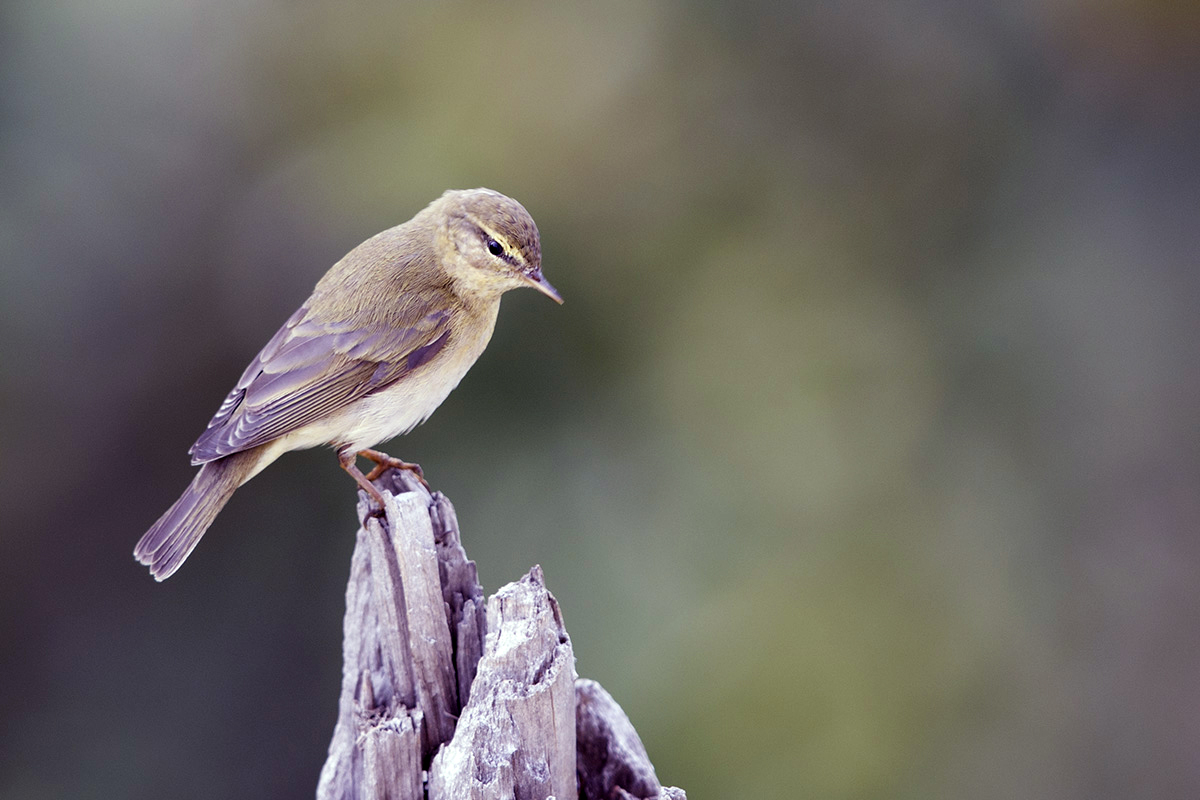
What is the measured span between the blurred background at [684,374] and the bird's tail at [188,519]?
1.43m

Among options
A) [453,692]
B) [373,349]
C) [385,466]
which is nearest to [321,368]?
[373,349]

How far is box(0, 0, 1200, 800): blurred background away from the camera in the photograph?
16.6 ft

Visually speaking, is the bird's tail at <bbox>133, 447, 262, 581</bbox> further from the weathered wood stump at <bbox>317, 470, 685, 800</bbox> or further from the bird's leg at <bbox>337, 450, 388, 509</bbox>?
the weathered wood stump at <bbox>317, 470, 685, 800</bbox>

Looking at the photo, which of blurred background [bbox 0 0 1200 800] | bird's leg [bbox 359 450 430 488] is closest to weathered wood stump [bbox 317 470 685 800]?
bird's leg [bbox 359 450 430 488]

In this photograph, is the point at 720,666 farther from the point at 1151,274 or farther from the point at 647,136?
the point at 1151,274

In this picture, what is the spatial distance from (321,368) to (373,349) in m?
0.19

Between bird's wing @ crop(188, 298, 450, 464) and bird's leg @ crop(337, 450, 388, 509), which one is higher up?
bird's wing @ crop(188, 298, 450, 464)

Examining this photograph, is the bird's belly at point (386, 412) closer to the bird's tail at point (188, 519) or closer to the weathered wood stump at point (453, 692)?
the bird's tail at point (188, 519)

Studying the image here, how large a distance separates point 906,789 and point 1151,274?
291cm

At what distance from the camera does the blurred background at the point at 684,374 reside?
5074 mm

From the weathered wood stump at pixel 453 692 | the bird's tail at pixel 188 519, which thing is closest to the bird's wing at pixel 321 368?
the bird's tail at pixel 188 519

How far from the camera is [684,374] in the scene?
530 cm

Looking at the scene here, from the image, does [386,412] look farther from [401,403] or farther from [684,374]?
[684,374]

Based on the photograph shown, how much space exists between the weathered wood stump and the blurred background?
1.69m
